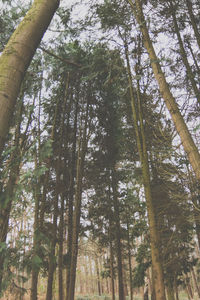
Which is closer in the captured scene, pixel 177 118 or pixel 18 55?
pixel 18 55

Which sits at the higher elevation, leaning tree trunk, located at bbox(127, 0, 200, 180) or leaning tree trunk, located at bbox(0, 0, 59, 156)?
leaning tree trunk, located at bbox(127, 0, 200, 180)

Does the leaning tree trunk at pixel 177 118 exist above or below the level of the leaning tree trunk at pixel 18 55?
above

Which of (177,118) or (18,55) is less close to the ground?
(177,118)

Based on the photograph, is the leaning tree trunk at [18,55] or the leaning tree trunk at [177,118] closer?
the leaning tree trunk at [18,55]

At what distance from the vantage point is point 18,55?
4.51 feet

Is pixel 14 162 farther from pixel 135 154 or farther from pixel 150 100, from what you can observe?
pixel 135 154

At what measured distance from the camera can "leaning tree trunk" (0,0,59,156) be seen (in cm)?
116

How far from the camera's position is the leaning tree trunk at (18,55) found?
1.16 metres

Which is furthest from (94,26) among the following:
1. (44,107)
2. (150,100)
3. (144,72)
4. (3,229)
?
(3,229)

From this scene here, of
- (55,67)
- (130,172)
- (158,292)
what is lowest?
(158,292)

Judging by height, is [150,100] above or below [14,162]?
above

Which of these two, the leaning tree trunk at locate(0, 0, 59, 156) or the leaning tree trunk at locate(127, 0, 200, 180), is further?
the leaning tree trunk at locate(127, 0, 200, 180)

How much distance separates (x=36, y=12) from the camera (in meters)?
1.69

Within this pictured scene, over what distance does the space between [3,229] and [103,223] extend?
306 inches
